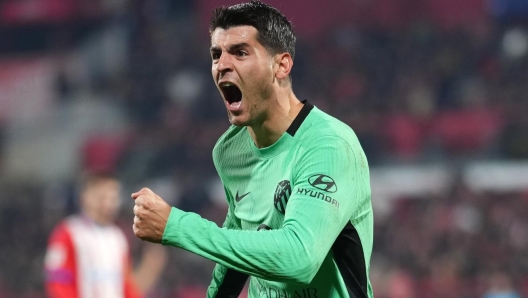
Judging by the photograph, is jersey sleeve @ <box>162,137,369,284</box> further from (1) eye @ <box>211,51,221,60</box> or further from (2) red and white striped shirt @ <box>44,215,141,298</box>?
(2) red and white striped shirt @ <box>44,215,141,298</box>

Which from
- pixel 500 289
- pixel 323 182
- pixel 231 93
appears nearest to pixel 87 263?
pixel 231 93

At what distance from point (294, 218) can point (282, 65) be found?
0.56m

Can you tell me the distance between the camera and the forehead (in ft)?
8.67

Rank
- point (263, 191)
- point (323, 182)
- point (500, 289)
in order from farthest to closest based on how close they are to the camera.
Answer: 1. point (500, 289)
2. point (263, 191)
3. point (323, 182)

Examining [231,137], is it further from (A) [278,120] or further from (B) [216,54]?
(B) [216,54]

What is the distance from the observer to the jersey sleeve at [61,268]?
543 centimetres

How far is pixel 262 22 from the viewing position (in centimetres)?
268

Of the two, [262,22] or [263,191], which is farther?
[263,191]

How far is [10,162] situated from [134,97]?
2.42 meters

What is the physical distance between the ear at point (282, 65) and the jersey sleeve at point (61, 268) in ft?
10.2

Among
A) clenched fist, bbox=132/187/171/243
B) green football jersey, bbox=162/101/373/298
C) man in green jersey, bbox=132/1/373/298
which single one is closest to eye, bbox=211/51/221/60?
man in green jersey, bbox=132/1/373/298

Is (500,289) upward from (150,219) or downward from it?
upward

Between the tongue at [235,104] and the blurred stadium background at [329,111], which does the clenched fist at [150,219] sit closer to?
the tongue at [235,104]

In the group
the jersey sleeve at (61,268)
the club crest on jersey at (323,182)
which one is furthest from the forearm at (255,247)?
the jersey sleeve at (61,268)
